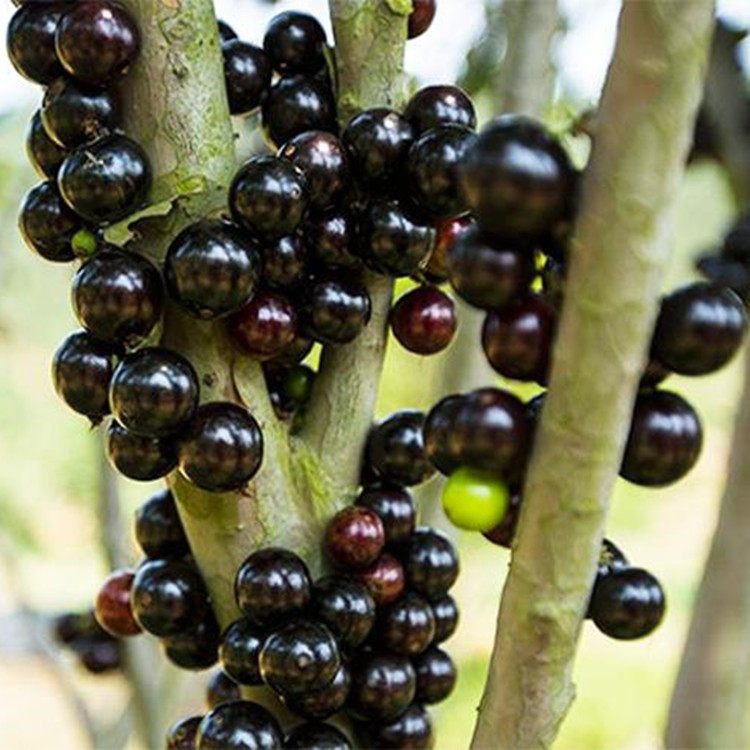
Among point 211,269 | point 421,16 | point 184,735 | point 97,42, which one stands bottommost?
point 184,735

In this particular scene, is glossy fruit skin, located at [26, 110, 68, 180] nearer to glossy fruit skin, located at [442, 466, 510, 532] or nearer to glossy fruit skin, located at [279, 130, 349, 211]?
glossy fruit skin, located at [279, 130, 349, 211]

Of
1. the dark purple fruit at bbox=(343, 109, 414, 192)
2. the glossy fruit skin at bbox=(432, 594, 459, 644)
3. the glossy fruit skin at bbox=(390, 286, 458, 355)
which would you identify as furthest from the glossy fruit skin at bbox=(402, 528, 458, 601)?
the dark purple fruit at bbox=(343, 109, 414, 192)

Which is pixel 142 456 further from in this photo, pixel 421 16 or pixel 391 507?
pixel 421 16

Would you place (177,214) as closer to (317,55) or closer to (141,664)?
(317,55)

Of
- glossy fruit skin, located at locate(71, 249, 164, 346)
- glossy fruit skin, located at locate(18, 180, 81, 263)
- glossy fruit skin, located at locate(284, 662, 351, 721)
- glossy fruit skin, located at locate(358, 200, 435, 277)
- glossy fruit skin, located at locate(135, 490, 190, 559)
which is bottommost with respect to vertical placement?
glossy fruit skin, located at locate(284, 662, 351, 721)

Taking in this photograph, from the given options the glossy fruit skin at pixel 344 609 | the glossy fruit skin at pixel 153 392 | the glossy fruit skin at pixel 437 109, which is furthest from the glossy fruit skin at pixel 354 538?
the glossy fruit skin at pixel 437 109

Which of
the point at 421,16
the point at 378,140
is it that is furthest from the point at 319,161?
the point at 421,16

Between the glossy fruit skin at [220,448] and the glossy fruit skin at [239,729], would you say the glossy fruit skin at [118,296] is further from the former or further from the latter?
the glossy fruit skin at [239,729]
